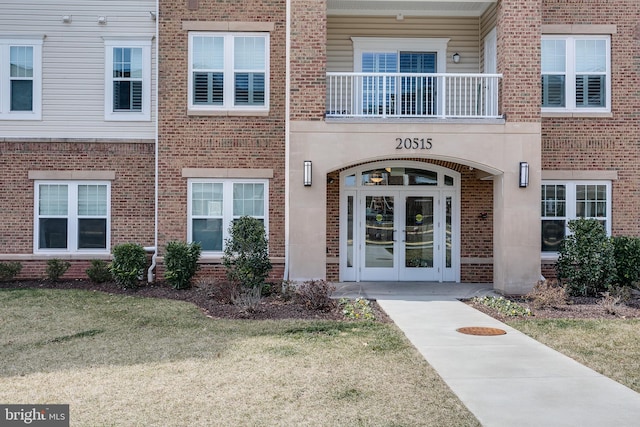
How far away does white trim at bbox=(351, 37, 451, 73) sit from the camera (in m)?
15.0

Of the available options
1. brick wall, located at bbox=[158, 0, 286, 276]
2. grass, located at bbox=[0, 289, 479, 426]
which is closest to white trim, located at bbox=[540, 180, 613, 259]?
brick wall, located at bbox=[158, 0, 286, 276]

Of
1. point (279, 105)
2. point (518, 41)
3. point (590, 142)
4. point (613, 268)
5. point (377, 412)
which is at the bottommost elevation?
point (377, 412)

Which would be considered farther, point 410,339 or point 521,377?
point 410,339

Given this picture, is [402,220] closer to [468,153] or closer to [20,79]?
[468,153]

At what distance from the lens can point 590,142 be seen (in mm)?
14547

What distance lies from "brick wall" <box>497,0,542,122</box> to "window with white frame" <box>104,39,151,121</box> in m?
8.66

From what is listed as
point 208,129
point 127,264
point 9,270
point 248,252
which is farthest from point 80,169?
point 248,252

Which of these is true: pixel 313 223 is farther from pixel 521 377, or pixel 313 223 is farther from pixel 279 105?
pixel 521 377

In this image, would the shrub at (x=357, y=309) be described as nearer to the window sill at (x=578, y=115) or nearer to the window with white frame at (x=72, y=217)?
the window sill at (x=578, y=115)

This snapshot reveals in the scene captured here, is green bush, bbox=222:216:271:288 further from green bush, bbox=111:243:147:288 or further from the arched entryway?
the arched entryway

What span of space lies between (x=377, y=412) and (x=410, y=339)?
3216mm

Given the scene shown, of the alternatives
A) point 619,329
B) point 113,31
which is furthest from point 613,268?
point 113,31

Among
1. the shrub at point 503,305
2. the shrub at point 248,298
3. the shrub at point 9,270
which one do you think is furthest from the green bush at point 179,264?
the shrub at point 503,305

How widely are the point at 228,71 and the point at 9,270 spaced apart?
7.23 meters
